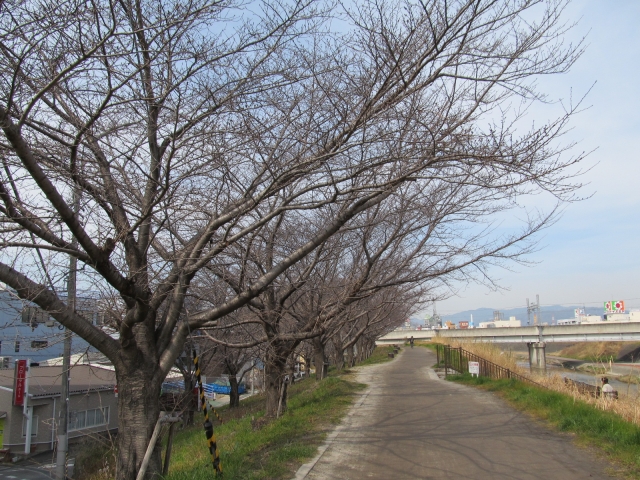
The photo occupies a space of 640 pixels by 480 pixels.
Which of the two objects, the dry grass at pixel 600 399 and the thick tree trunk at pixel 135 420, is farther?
the dry grass at pixel 600 399

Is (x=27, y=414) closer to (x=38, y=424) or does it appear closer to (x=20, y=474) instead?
(x=38, y=424)

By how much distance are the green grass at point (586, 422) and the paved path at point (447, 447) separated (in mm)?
271

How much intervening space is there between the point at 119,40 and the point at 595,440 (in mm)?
8090

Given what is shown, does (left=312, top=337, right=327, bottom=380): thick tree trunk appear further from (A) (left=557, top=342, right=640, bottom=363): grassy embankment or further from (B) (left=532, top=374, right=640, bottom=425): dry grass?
(A) (left=557, top=342, right=640, bottom=363): grassy embankment

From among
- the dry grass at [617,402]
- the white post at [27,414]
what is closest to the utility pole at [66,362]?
the dry grass at [617,402]

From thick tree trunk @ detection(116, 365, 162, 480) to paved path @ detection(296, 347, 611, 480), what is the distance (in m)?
1.88

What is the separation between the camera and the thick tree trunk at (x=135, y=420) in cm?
618

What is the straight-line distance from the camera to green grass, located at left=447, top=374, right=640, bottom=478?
6.88m

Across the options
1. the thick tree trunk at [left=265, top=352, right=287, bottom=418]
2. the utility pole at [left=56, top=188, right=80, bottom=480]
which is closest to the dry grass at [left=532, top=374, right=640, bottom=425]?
the thick tree trunk at [left=265, top=352, right=287, bottom=418]

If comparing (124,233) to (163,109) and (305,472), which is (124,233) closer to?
(163,109)

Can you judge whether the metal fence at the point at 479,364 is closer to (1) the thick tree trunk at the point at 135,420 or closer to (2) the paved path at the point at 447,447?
(2) the paved path at the point at 447,447

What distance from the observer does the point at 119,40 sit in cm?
584

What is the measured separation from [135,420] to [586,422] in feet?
21.8

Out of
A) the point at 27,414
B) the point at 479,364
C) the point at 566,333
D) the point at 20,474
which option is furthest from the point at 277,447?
the point at 566,333
